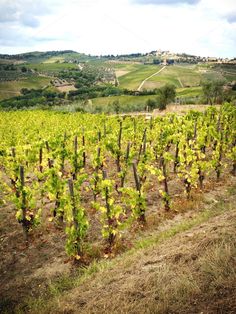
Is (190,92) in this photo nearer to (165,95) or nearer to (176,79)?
(165,95)

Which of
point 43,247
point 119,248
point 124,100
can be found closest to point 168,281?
point 119,248

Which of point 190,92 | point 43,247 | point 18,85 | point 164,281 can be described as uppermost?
point 164,281

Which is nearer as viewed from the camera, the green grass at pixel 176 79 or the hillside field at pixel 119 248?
the hillside field at pixel 119 248

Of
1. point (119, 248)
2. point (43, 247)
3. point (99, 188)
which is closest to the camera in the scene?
point (119, 248)

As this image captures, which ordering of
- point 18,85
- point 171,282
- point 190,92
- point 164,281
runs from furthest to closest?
point 18,85 < point 190,92 < point 164,281 < point 171,282

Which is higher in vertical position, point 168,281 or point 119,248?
point 168,281

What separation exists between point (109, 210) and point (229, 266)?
4.59 meters

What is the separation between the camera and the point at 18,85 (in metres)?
117

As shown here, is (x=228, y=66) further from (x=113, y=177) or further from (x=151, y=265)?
(x=151, y=265)

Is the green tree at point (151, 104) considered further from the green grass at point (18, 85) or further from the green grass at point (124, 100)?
the green grass at point (18, 85)

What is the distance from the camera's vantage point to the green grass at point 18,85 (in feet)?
352

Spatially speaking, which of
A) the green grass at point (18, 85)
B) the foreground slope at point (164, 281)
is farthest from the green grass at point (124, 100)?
the foreground slope at point (164, 281)

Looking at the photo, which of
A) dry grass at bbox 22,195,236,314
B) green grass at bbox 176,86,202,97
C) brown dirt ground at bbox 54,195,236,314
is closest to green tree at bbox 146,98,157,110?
green grass at bbox 176,86,202,97

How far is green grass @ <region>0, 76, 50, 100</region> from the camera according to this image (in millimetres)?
107331
